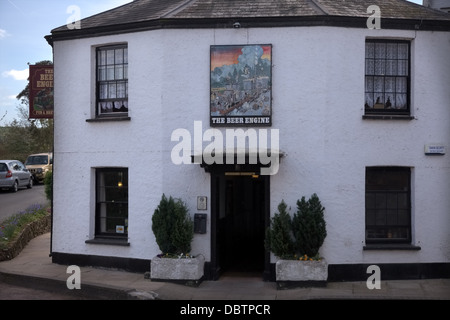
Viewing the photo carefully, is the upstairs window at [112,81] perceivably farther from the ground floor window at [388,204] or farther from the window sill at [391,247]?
the window sill at [391,247]

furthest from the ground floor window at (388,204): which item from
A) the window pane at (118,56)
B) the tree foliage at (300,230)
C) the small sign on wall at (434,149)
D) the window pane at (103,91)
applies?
the window pane at (103,91)

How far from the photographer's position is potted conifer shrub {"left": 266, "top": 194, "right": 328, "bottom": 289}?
10289 millimetres

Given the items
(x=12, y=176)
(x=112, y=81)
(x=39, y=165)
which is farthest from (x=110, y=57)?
(x=39, y=165)

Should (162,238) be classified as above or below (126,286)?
above

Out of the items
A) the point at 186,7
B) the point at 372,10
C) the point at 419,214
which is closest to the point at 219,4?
the point at 186,7

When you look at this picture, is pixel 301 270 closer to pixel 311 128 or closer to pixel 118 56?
pixel 311 128

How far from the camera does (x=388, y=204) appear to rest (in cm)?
1140

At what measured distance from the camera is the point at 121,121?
11773 mm

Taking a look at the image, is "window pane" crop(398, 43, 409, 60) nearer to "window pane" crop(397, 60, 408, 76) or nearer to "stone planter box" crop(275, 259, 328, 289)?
"window pane" crop(397, 60, 408, 76)

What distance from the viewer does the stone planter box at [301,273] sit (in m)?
10.3

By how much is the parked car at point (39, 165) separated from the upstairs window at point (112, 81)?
21.8 m
